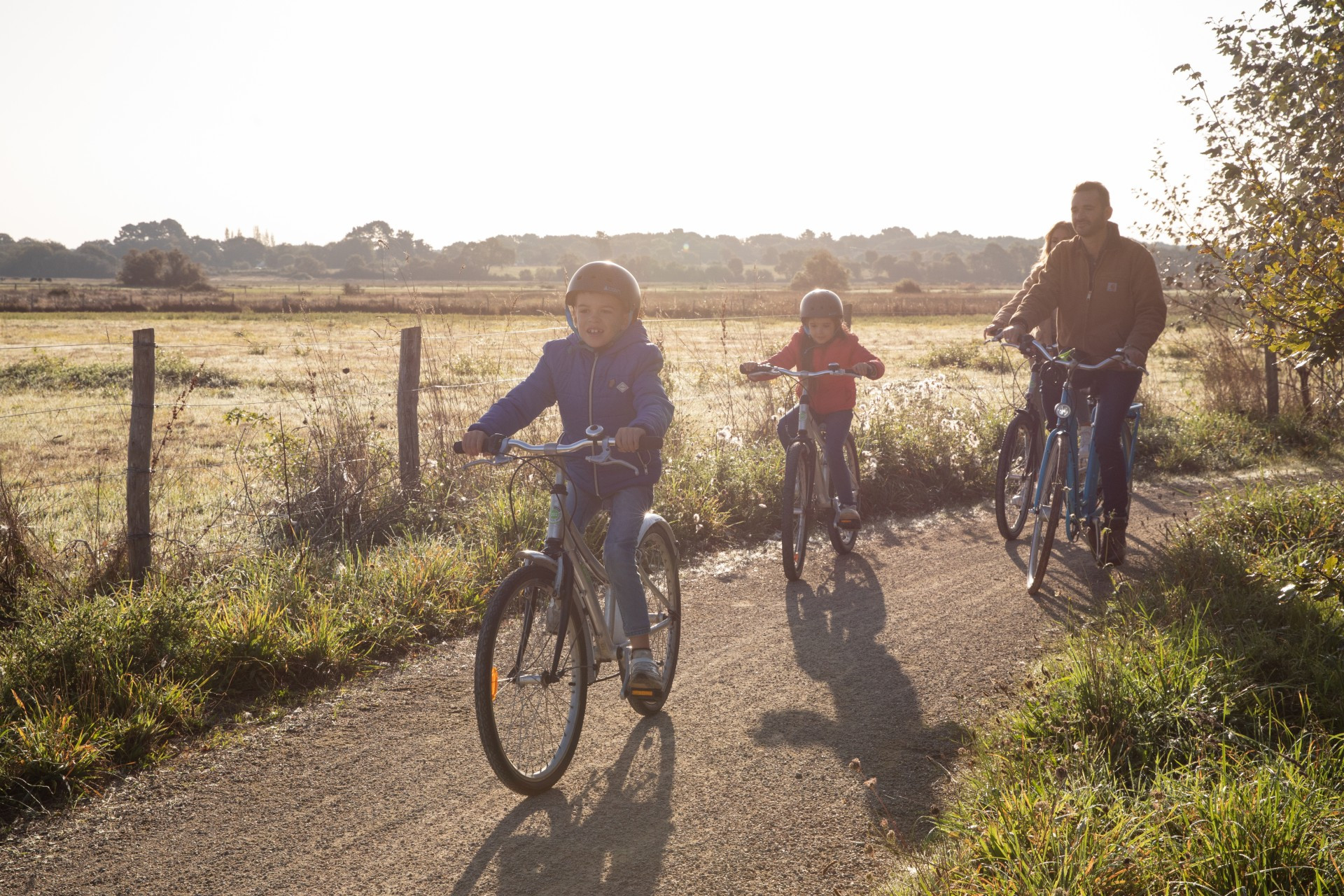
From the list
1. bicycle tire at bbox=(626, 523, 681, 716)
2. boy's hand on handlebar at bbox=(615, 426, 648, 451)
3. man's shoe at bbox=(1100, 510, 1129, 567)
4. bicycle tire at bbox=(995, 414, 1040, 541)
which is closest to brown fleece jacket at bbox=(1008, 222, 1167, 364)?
bicycle tire at bbox=(995, 414, 1040, 541)

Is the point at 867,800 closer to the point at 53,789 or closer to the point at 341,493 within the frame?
the point at 53,789

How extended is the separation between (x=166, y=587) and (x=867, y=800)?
3862mm

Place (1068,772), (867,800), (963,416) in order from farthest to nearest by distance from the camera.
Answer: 1. (963,416)
2. (867,800)
3. (1068,772)

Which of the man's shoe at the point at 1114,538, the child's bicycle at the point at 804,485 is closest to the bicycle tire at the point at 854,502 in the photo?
the child's bicycle at the point at 804,485

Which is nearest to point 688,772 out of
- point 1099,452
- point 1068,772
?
point 1068,772

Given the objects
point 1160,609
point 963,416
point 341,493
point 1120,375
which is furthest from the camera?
point 963,416

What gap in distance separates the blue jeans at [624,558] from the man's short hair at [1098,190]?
412 cm

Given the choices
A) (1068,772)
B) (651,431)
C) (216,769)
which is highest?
(651,431)

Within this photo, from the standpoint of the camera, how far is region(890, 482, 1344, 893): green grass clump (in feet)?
8.20

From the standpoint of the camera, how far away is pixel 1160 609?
495cm

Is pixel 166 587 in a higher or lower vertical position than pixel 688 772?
higher

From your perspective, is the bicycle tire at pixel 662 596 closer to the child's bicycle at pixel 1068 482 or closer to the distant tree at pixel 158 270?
the child's bicycle at pixel 1068 482

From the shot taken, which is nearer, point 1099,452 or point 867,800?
point 867,800

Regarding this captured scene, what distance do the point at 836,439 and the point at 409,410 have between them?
347cm
